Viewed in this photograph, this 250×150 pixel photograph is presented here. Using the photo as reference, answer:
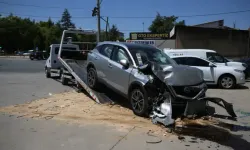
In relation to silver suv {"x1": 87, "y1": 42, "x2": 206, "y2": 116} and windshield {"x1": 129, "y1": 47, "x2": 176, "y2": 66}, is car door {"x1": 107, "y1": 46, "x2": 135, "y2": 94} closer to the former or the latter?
silver suv {"x1": 87, "y1": 42, "x2": 206, "y2": 116}

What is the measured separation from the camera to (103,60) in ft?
30.4

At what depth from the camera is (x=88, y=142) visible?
5.66 metres

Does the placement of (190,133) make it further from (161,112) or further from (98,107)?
(98,107)

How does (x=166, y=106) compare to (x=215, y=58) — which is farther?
(x=215, y=58)

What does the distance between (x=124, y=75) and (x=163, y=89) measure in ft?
4.74

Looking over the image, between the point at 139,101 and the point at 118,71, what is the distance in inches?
50.6

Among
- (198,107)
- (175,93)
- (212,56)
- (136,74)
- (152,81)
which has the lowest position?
(198,107)

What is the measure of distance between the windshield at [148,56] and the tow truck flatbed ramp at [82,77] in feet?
5.87

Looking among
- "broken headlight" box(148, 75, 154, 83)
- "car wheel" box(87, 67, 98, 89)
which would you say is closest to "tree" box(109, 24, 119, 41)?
"car wheel" box(87, 67, 98, 89)

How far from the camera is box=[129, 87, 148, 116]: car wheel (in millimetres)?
7283

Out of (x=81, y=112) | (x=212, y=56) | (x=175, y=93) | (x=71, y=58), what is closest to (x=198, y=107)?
(x=175, y=93)

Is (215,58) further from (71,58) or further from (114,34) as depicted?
(114,34)

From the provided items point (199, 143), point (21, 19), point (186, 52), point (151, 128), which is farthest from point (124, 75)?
point (21, 19)

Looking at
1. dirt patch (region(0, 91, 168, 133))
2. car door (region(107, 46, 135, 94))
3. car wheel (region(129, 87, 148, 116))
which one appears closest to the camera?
dirt patch (region(0, 91, 168, 133))
